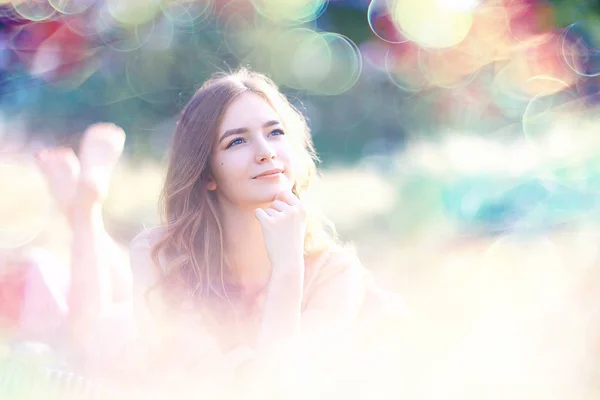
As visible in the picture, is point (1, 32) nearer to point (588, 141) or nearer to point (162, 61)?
point (162, 61)

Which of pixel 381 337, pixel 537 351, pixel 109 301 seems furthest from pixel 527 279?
pixel 109 301

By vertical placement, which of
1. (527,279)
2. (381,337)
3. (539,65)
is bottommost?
(381,337)

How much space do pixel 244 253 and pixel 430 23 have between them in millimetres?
444

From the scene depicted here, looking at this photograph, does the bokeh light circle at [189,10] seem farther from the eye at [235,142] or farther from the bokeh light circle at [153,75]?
the eye at [235,142]

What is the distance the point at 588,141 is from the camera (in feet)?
2.50

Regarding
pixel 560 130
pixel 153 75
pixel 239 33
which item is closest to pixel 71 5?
pixel 153 75

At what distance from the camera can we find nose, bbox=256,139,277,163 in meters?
0.57

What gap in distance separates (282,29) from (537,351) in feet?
1.97

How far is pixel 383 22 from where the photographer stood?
0.79 meters

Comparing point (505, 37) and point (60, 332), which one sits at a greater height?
point (505, 37)

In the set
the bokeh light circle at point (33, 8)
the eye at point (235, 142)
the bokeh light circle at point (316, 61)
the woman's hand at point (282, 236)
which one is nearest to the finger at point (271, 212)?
the woman's hand at point (282, 236)

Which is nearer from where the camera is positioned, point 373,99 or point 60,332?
point 60,332

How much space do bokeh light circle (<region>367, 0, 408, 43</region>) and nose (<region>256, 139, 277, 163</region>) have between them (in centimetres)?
35

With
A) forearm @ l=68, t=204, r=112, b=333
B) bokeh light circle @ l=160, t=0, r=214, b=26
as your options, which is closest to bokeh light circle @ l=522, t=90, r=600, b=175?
bokeh light circle @ l=160, t=0, r=214, b=26
